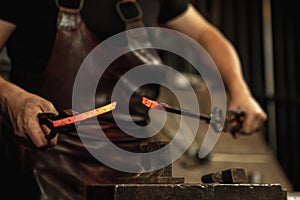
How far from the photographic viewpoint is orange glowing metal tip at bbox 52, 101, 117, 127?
99 centimetres

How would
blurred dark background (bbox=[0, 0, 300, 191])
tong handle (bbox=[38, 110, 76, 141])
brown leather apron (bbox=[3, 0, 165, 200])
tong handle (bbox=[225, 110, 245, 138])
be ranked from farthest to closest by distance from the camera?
blurred dark background (bbox=[0, 0, 300, 191])
tong handle (bbox=[225, 110, 245, 138])
brown leather apron (bbox=[3, 0, 165, 200])
tong handle (bbox=[38, 110, 76, 141])

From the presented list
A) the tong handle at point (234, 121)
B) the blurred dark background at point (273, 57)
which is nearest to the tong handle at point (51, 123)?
the tong handle at point (234, 121)

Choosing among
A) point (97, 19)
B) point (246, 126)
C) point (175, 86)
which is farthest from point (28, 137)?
point (175, 86)

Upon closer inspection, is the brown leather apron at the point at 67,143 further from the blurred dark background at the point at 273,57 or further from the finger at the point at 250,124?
the blurred dark background at the point at 273,57

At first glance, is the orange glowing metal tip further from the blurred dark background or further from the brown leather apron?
the blurred dark background

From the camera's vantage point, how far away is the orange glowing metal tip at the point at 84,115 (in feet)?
3.24

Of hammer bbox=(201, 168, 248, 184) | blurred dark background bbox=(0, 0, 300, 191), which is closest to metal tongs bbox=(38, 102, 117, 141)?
hammer bbox=(201, 168, 248, 184)

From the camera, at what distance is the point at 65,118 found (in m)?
1.05

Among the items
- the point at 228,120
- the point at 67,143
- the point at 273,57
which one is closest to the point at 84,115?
the point at 67,143

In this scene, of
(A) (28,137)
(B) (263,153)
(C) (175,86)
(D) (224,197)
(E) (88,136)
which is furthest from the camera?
(B) (263,153)

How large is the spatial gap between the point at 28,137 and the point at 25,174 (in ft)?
0.77

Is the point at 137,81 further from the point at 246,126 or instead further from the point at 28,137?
the point at 28,137

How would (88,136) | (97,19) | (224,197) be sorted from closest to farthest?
(224,197)
(88,136)
(97,19)

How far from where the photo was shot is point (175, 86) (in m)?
2.23
